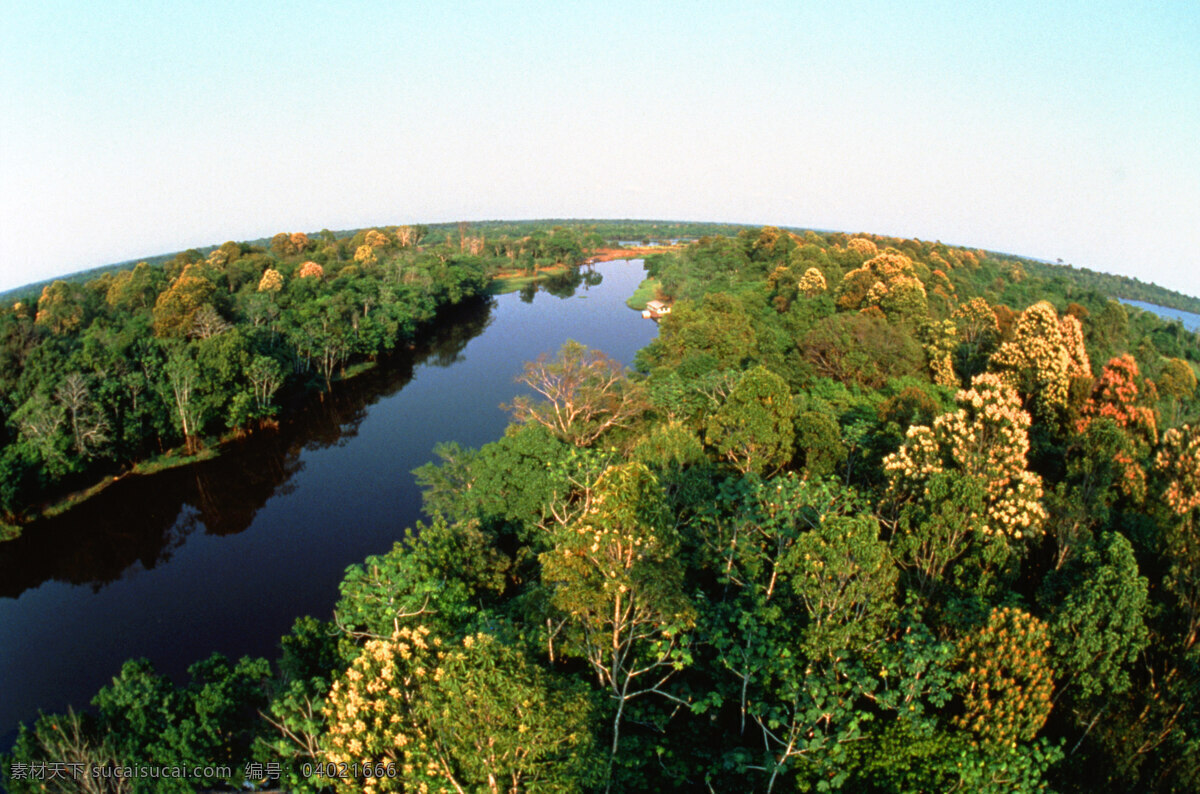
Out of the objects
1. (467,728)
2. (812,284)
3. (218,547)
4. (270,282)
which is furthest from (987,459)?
(270,282)

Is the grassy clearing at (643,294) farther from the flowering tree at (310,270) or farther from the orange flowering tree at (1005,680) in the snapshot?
the orange flowering tree at (1005,680)

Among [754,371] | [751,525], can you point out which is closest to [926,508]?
→ [751,525]

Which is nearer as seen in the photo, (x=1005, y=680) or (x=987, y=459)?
(x=1005, y=680)

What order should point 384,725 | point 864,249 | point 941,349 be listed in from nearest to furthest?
1. point 384,725
2. point 941,349
3. point 864,249

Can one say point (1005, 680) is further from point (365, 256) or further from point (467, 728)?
point (365, 256)

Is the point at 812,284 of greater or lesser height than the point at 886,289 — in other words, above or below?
above

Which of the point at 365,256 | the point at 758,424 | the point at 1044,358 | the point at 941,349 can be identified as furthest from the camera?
the point at 365,256
